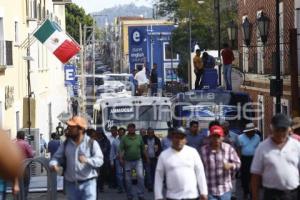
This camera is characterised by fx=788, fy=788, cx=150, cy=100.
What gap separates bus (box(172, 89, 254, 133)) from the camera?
23719 mm

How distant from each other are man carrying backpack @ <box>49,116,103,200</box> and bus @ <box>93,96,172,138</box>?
14663mm

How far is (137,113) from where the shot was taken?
25.0 m

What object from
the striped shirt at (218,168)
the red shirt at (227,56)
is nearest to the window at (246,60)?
the red shirt at (227,56)

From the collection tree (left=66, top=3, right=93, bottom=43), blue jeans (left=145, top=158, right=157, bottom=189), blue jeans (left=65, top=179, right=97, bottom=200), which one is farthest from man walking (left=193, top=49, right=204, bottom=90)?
tree (left=66, top=3, right=93, bottom=43)

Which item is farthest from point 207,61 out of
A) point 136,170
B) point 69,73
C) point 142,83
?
point 69,73

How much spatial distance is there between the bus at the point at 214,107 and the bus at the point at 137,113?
397 mm

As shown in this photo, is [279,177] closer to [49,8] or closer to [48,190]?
[48,190]

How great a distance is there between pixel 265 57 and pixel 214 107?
3450mm

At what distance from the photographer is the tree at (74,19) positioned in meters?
103

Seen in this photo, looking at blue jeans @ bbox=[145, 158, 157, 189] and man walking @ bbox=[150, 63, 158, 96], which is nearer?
blue jeans @ bbox=[145, 158, 157, 189]

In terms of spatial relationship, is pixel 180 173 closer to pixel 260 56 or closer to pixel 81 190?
pixel 81 190

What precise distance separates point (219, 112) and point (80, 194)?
47.5 feet

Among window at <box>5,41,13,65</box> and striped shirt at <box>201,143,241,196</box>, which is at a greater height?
window at <box>5,41,13,65</box>

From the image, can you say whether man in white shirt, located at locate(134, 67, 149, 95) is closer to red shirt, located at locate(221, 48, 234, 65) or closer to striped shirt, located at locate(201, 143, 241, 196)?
→ red shirt, located at locate(221, 48, 234, 65)
